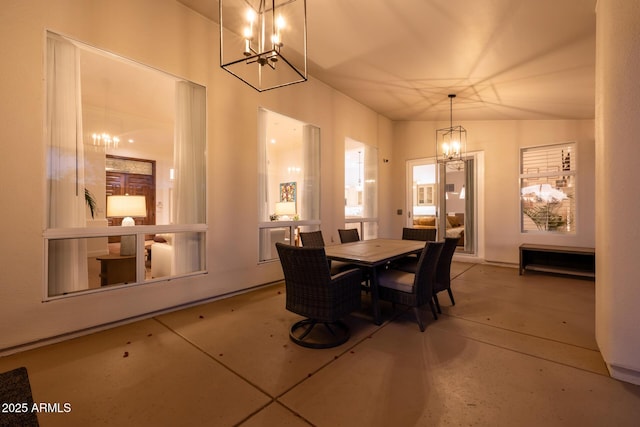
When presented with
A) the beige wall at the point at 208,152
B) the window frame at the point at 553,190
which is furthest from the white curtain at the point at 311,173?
the window frame at the point at 553,190

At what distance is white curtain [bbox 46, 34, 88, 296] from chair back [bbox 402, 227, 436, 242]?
13.7 feet

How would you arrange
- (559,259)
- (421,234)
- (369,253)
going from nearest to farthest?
(369,253), (421,234), (559,259)

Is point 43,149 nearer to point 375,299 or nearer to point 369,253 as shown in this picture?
point 369,253

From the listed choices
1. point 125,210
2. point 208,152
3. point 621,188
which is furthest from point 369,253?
point 125,210

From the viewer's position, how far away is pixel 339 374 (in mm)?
1872

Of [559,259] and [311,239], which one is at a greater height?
[311,239]

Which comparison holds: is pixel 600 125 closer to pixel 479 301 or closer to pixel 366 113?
pixel 479 301

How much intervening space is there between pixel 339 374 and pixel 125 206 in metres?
3.06

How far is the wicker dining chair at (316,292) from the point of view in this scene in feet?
6.96

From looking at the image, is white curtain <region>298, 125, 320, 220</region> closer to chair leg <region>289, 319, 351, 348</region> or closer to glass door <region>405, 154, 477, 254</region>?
chair leg <region>289, 319, 351, 348</region>

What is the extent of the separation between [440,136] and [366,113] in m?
1.76

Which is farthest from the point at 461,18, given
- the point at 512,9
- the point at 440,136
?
the point at 440,136

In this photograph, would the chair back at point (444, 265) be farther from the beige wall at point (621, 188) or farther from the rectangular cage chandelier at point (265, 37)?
the rectangular cage chandelier at point (265, 37)

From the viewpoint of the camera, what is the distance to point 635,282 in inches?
67.3
